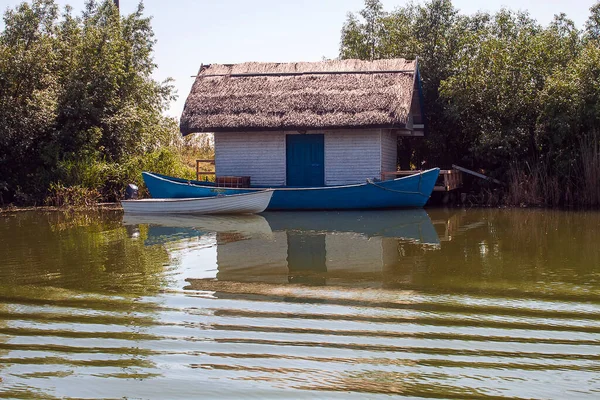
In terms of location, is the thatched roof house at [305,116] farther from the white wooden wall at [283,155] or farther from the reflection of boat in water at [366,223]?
the reflection of boat in water at [366,223]

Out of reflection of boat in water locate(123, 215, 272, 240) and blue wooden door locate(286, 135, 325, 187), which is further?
blue wooden door locate(286, 135, 325, 187)

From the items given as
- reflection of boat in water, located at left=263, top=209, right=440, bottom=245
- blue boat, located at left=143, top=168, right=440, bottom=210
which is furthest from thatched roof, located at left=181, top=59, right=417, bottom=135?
reflection of boat in water, located at left=263, top=209, right=440, bottom=245

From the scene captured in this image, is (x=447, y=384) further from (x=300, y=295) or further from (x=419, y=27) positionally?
(x=419, y=27)

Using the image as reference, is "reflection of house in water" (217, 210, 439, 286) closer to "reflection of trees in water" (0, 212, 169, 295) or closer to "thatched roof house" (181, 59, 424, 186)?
"reflection of trees in water" (0, 212, 169, 295)

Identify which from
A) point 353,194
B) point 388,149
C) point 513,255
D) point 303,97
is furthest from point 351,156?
point 513,255

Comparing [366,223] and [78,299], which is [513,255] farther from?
[78,299]

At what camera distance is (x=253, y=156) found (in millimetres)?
22234

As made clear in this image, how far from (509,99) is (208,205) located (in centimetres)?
964

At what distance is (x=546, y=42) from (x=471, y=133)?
144 inches

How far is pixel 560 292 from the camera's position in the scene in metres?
7.75

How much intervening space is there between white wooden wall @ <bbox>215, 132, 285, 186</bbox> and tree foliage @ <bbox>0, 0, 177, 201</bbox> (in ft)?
12.0

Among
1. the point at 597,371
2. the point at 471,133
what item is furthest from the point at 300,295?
the point at 471,133

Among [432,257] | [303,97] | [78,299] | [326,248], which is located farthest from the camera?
[303,97]

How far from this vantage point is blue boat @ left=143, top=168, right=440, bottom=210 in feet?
63.0
